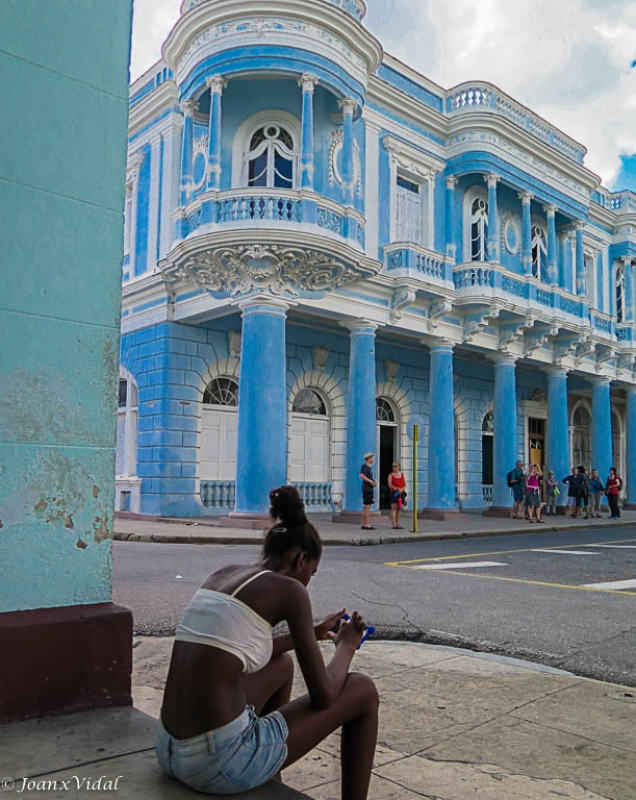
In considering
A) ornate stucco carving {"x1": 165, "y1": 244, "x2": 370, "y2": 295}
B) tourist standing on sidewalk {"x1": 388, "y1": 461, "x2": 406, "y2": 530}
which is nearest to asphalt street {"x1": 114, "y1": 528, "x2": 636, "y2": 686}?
tourist standing on sidewalk {"x1": 388, "y1": 461, "x2": 406, "y2": 530}

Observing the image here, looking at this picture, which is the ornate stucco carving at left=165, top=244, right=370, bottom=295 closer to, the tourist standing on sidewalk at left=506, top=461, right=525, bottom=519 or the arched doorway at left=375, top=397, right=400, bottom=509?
the arched doorway at left=375, top=397, right=400, bottom=509

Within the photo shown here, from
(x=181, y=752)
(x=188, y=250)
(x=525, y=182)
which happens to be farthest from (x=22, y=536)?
(x=525, y=182)

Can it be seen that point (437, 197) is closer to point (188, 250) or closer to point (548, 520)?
point (188, 250)

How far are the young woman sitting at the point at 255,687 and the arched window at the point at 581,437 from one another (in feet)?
98.2

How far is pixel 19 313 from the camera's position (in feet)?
11.8

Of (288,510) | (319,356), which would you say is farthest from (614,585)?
(319,356)

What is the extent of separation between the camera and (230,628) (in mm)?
2521

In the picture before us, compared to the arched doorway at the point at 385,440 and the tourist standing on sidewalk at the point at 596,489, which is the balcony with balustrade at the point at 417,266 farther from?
the tourist standing on sidewalk at the point at 596,489

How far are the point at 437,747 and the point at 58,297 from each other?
277cm

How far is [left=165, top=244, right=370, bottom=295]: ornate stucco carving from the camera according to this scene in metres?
15.3

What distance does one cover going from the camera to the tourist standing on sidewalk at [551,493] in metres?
23.5

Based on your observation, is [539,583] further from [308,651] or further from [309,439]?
[309,439]

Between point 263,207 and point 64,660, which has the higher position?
point 263,207

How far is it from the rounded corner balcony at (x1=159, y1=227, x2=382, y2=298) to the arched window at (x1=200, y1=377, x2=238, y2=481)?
3.07 m
